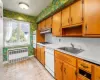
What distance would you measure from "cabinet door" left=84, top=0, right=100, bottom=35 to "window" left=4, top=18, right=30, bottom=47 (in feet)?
11.8

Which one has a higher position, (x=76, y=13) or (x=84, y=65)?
(x=76, y=13)

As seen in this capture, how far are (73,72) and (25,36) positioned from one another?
12.2ft

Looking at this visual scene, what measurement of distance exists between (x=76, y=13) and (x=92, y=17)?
0.51 m

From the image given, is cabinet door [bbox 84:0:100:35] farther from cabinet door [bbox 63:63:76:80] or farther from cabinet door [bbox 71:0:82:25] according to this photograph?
cabinet door [bbox 63:63:76:80]

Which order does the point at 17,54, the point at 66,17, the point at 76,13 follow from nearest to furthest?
the point at 76,13
the point at 66,17
the point at 17,54

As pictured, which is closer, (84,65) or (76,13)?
(84,65)

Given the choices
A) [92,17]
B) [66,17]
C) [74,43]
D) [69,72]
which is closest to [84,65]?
[69,72]

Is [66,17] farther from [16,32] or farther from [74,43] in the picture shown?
[16,32]

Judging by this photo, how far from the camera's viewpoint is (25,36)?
15.1 feet

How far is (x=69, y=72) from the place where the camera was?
5.48 ft

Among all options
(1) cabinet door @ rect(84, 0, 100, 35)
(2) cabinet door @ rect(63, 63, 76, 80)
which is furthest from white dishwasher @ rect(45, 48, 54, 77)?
(1) cabinet door @ rect(84, 0, 100, 35)

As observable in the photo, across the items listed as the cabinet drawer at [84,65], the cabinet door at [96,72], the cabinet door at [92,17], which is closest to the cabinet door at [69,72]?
the cabinet drawer at [84,65]

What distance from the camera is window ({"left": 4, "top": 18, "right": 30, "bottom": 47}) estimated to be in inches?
150

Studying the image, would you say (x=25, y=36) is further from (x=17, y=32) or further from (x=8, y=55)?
(x=8, y=55)
